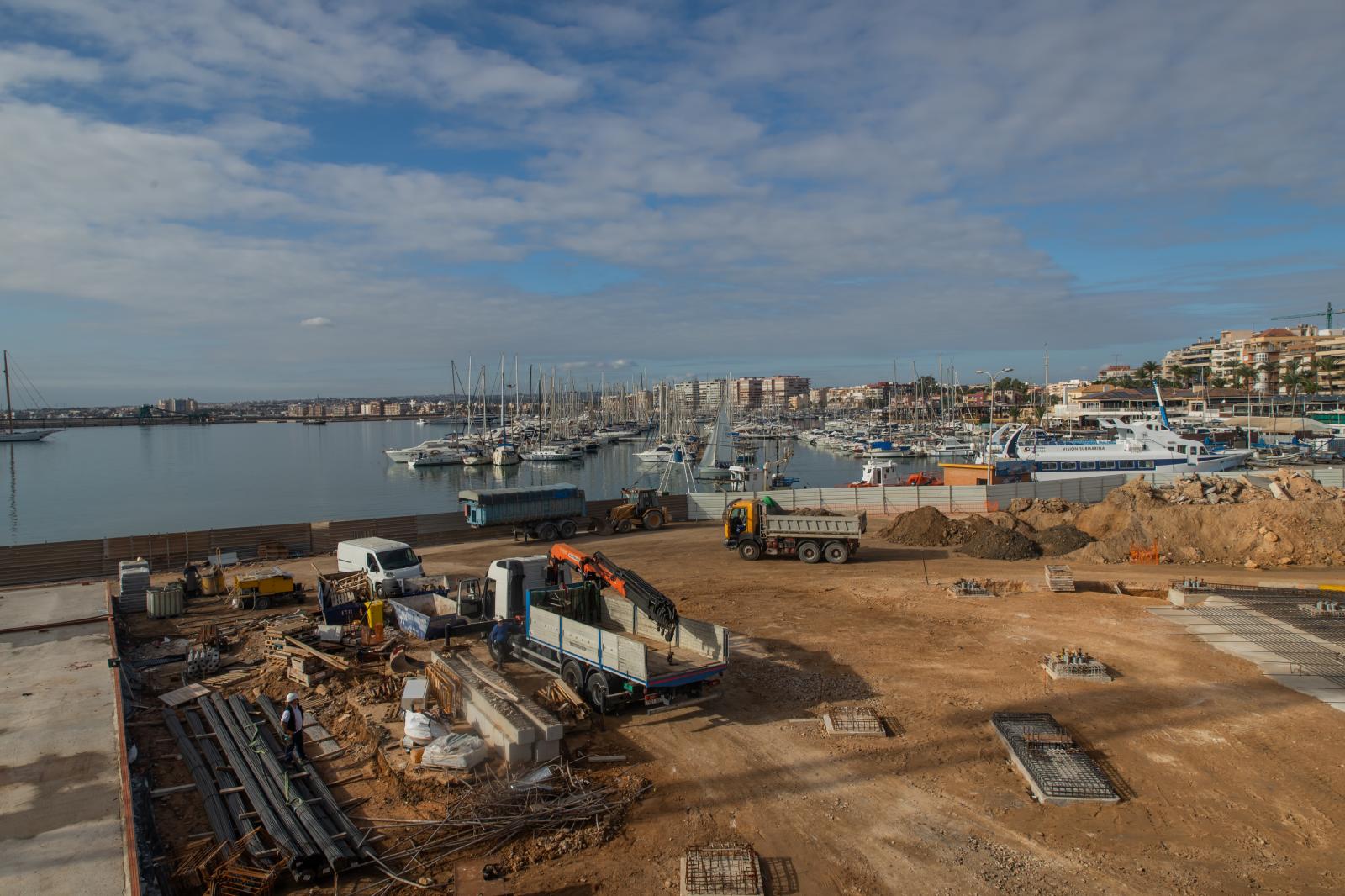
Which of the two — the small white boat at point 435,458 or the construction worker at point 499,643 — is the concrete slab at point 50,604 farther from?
the small white boat at point 435,458

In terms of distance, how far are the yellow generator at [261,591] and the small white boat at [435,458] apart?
6771 cm

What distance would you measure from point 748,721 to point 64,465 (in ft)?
384

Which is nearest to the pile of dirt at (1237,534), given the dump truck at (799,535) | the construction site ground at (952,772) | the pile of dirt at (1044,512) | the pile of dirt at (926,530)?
the pile of dirt at (1044,512)

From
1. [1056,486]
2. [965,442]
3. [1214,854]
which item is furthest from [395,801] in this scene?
[965,442]

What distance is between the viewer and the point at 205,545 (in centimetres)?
2670

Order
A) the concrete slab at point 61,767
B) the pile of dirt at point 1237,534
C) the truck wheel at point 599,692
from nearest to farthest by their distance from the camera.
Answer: the concrete slab at point 61,767 < the truck wheel at point 599,692 < the pile of dirt at point 1237,534

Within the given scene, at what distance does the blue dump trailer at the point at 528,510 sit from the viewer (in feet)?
98.2

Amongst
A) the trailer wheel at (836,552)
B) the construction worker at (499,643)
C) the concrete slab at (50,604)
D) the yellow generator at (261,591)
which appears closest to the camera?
the construction worker at (499,643)

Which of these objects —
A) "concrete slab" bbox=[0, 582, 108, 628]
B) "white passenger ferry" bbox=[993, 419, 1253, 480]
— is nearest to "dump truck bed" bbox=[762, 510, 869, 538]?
"concrete slab" bbox=[0, 582, 108, 628]

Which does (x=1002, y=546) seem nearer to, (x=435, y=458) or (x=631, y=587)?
(x=631, y=587)

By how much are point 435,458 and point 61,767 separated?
3213 inches

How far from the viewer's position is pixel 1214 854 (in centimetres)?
827

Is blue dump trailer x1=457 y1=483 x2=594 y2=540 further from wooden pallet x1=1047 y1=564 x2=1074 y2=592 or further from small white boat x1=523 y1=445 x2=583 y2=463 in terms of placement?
small white boat x1=523 y1=445 x2=583 y2=463

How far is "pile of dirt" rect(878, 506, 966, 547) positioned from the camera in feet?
91.8
